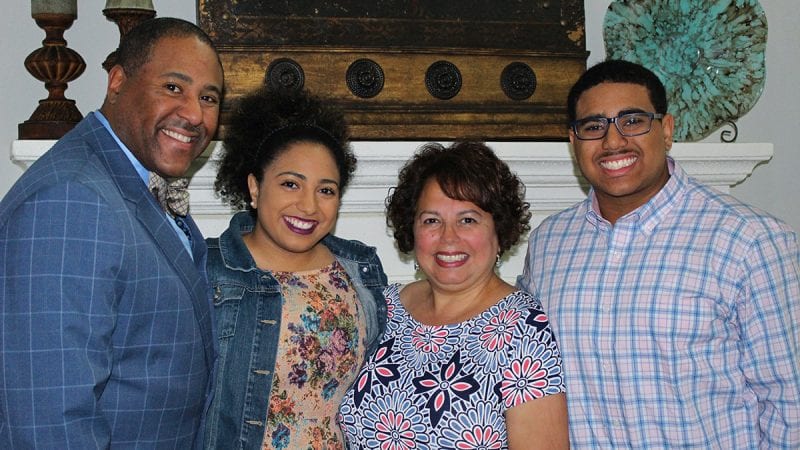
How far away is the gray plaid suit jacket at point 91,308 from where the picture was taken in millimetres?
1370

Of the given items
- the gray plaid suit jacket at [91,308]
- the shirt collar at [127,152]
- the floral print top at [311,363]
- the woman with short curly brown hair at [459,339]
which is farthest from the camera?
the floral print top at [311,363]

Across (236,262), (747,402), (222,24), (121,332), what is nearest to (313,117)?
(236,262)

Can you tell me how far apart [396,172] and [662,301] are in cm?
87

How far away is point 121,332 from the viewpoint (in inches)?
58.1

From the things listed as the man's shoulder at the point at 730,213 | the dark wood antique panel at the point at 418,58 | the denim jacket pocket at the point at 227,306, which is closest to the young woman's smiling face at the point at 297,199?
the denim jacket pocket at the point at 227,306

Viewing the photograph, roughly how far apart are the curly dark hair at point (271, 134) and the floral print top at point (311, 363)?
25cm

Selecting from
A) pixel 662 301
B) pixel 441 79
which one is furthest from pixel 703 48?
pixel 662 301

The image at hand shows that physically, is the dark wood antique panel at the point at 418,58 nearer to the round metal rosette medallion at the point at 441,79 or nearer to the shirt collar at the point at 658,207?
the round metal rosette medallion at the point at 441,79

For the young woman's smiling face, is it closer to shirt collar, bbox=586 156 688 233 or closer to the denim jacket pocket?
the denim jacket pocket

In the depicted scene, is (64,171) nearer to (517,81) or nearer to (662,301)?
(662,301)

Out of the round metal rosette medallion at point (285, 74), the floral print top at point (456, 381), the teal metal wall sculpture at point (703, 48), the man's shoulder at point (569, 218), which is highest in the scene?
the teal metal wall sculpture at point (703, 48)

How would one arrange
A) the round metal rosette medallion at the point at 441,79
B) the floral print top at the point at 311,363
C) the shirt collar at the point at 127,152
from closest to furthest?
the shirt collar at the point at 127,152, the floral print top at the point at 311,363, the round metal rosette medallion at the point at 441,79

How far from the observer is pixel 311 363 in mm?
1878

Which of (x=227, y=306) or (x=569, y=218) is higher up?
(x=569, y=218)
